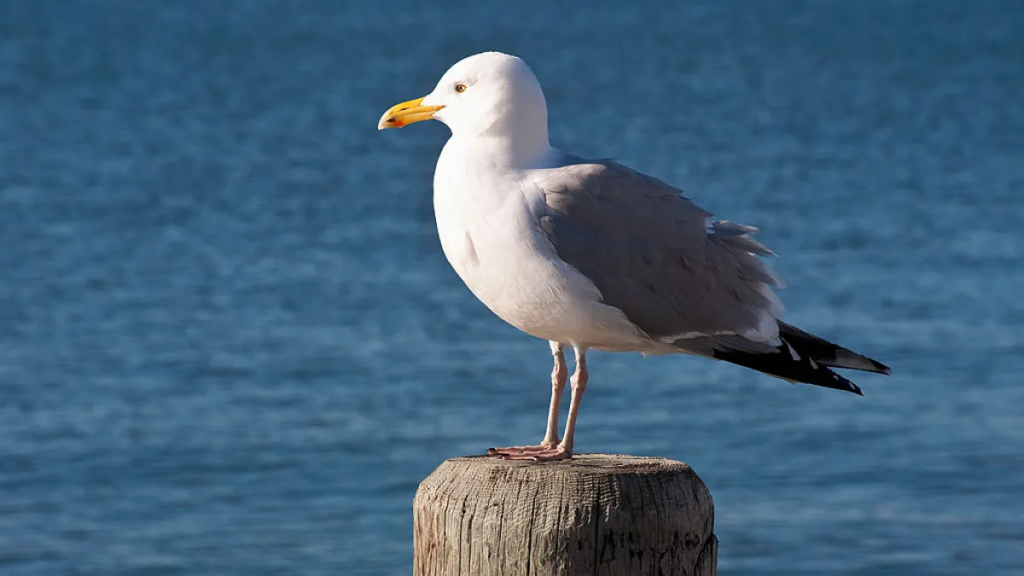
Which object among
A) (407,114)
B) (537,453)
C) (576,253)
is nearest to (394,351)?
(407,114)

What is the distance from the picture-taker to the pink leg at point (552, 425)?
4973 mm

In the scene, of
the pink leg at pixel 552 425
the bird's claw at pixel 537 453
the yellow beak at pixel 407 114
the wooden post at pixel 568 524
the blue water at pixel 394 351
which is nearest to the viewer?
the wooden post at pixel 568 524

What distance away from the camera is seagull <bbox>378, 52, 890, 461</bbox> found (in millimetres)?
5016

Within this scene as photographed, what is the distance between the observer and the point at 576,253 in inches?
201

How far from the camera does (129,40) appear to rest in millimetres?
50625

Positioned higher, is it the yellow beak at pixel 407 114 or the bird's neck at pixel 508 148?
the yellow beak at pixel 407 114

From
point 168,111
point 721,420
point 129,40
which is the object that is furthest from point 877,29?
point 721,420

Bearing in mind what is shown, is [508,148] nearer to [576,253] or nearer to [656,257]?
[576,253]

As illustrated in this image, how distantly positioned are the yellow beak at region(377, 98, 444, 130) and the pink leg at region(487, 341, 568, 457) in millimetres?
806

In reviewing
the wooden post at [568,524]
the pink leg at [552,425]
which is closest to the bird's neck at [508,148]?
the pink leg at [552,425]

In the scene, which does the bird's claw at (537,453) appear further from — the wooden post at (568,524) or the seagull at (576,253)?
the wooden post at (568,524)

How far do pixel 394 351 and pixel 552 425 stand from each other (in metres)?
8.50

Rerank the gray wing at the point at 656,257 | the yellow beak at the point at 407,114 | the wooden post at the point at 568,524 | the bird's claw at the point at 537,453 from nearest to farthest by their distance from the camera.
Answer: the wooden post at the point at 568,524 → the bird's claw at the point at 537,453 → the gray wing at the point at 656,257 → the yellow beak at the point at 407,114

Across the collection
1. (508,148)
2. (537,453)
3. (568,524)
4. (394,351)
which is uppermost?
(394,351)
